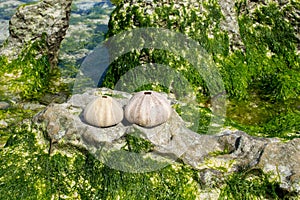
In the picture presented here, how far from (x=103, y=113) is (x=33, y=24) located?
471cm

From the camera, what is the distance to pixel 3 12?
1387 centimetres

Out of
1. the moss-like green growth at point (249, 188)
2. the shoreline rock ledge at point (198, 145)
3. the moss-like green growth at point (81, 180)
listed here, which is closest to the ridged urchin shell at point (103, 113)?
the shoreline rock ledge at point (198, 145)

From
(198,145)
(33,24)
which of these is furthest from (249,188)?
(33,24)

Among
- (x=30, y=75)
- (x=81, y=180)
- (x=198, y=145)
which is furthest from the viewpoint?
(x=30, y=75)

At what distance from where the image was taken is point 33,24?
8906 mm

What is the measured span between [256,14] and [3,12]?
28.1 feet

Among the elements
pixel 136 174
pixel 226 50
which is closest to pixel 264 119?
pixel 226 50

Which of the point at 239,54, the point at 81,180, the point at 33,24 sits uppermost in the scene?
the point at 81,180

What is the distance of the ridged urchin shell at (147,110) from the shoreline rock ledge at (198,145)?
0.08 meters

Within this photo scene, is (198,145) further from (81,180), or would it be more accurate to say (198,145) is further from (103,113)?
(81,180)

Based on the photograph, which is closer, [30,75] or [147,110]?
[147,110]

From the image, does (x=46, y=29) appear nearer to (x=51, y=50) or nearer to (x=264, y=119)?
(x=51, y=50)

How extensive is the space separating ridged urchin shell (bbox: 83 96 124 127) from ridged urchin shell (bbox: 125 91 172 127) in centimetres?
13

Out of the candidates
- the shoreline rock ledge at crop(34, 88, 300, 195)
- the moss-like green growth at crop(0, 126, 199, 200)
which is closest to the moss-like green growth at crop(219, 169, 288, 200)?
the shoreline rock ledge at crop(34, 88, 300, 195)
